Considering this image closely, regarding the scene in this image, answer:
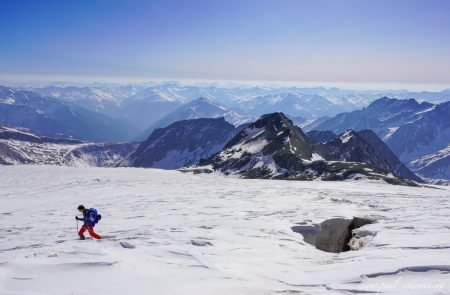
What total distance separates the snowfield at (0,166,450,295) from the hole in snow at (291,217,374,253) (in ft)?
2.14

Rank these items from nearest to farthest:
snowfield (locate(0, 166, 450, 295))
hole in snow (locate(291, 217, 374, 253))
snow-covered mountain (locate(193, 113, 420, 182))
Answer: snowfield (locate(0, 166, 450, 295)) → hole in snow (locate(291, 217, 374, 253)) → snow-covered mountain (locate(193, 113, 420, 182))

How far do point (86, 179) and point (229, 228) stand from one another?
48945 millimetres

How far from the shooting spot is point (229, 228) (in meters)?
22.6

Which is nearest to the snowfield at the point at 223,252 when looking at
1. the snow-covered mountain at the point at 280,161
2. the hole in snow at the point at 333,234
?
the hole in snow at the point at 333,234

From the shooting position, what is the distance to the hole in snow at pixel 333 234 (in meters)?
23.2

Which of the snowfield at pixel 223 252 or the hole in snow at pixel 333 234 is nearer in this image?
the snowfield at pixel 223 252

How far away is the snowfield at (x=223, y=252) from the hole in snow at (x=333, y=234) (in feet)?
2.14

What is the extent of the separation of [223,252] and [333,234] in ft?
33.4

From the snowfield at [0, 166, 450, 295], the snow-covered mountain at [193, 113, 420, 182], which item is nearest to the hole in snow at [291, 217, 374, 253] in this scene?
the snowfield at [0, 166, 450, 295]

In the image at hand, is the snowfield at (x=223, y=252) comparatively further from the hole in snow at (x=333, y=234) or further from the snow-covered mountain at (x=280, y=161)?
the snow-covered mountain at (x=280, y=161)

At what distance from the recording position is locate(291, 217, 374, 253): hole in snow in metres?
23.2

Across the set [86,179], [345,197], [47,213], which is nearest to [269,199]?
[345,197]

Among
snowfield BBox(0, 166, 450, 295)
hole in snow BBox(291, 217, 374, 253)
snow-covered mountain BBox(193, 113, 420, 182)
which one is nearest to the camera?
snowfield BBox(0, 166, 450, 295)

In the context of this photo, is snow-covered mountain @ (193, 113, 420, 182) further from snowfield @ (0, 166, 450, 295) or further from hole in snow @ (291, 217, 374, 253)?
hole in snow @ (291, 217, 374, 253)
